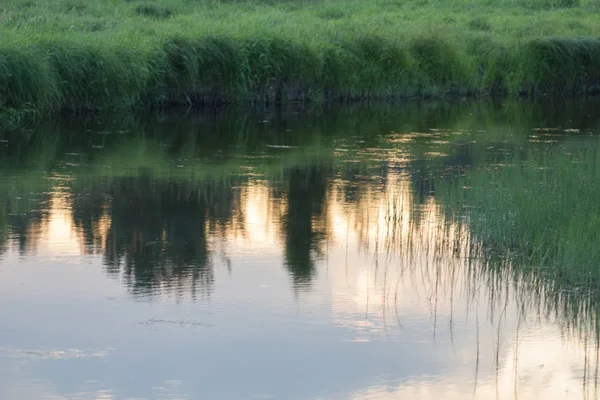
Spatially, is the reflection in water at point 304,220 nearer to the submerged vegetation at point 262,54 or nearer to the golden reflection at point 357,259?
the golden reflection at point 357,259

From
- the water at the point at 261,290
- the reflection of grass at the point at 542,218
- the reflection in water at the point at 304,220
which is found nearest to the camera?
the water at the point at 261,290

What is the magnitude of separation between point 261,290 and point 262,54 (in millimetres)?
13516

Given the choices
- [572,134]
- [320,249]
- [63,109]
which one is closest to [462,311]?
[320,249]

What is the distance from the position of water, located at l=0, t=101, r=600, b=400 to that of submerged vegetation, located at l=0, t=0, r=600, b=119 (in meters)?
4.24

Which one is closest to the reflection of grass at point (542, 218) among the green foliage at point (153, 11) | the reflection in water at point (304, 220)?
the reflection in water at point (304, 220)

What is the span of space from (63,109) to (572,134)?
809cm

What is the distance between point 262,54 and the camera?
2077cm

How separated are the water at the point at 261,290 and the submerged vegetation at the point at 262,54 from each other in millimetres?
4242

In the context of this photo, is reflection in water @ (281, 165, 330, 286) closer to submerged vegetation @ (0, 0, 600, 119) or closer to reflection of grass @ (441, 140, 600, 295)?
reflection of grass @ (441, 140, 600, 295)

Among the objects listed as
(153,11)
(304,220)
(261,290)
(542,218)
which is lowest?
(261,290)

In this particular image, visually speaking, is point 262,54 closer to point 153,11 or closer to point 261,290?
point 153,11

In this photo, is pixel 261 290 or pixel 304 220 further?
pixel 304 220

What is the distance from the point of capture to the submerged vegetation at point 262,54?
18.3 meters

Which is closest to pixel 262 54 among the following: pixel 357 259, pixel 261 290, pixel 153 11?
pixel 153 11
